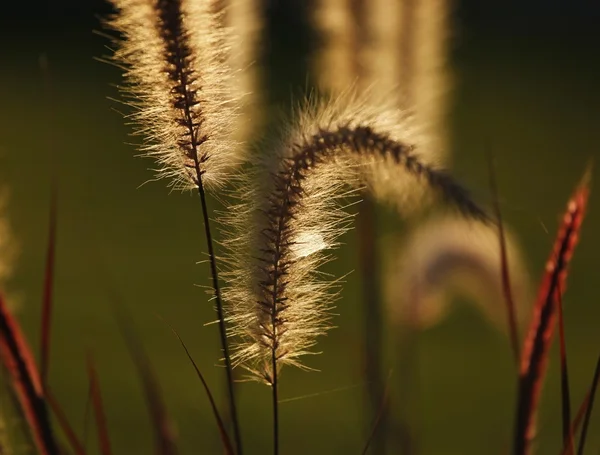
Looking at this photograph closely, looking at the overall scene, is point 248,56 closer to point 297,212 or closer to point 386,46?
point 386,46

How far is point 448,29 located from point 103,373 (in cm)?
254

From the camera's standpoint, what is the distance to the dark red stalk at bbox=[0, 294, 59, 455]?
1.05m

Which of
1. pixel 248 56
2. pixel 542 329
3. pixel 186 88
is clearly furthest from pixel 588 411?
pixel 248 56

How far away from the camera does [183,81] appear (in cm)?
105

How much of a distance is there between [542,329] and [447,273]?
0.60m

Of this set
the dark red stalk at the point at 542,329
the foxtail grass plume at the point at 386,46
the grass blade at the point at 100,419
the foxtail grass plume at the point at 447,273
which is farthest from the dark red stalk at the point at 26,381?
the foxtail grass plume at the point at 386,46

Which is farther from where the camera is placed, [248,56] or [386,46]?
[386,46]

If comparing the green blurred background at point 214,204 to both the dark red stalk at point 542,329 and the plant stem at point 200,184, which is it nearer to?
the dark red stalk at point 542,329

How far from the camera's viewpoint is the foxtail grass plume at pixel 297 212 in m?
1.01

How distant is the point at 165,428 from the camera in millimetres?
1328

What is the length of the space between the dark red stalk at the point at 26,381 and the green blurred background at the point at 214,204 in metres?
0.25

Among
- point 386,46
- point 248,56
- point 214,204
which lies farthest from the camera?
point 214,204

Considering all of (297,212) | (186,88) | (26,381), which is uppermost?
(186,88)

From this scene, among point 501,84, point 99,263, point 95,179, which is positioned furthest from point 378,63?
point 501,84
